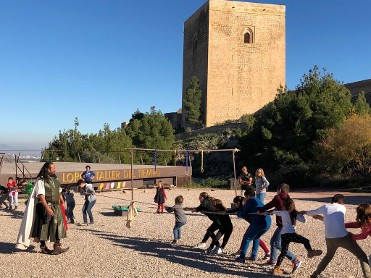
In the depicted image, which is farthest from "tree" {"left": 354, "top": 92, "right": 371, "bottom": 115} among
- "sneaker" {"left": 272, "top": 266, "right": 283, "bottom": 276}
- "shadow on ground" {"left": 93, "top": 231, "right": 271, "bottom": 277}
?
"sneaker" {"left": 272, "top": 266, "right": 283, "bottom": 276}

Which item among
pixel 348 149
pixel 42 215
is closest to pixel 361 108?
pixel 348 149

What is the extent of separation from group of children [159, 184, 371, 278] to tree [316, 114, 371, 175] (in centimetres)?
1727

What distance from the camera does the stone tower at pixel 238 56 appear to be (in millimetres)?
47594

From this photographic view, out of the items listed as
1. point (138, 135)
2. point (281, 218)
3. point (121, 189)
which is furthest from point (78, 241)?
point (138, 135)

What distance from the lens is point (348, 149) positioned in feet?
74.1

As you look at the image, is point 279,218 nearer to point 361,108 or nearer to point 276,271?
point 276,271

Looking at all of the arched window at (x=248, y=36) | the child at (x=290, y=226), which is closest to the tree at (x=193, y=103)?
the arched window at (x=248, y=36)

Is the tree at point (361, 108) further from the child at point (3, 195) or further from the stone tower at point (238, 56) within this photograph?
the child at point (3, 195)

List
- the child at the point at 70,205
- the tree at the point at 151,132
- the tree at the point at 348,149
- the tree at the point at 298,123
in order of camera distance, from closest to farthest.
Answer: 1. the child at the point at 70,205
2. the tree at the point at 348,149
3. the tree at the point at 298,123
4. the tree at the point at 151,132

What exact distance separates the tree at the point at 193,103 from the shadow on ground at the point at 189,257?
39.9 metres

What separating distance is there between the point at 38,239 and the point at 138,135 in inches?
1228

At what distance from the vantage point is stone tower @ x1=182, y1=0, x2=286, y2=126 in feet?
156

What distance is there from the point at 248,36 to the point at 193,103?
34.6 ft

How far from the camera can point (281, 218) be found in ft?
20.1
